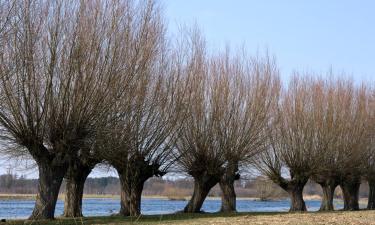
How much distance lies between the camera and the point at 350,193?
1684 inches

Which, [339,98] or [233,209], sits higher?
[339,98]

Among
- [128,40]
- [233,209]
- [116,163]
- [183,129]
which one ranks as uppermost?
[128,40]

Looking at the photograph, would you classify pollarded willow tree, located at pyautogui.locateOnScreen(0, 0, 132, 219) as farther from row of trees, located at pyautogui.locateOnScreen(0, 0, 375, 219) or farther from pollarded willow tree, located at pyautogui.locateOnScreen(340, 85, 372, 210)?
pollarded willow tree, located at pyautogui.locateOnScreen(340, 85, 372, 210)

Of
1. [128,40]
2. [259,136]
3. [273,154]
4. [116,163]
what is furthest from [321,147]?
[128,40]

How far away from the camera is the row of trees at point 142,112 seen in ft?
59.9

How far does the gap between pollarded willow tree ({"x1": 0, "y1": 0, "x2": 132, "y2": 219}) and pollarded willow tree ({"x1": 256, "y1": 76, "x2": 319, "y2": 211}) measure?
52.8ft

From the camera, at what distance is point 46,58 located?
18.2 metres

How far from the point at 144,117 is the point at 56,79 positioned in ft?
16.7

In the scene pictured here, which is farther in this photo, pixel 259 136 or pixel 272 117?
pixel 272 117

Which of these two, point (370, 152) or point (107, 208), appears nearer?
point (370, 152)

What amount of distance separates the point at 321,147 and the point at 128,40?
60.7ft

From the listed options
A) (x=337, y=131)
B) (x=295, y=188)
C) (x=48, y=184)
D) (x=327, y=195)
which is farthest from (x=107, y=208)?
(x=48, y=184)

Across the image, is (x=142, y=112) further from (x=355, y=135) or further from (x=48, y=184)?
(x=355, y=135)

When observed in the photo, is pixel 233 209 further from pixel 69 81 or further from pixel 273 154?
pixel 69 81
